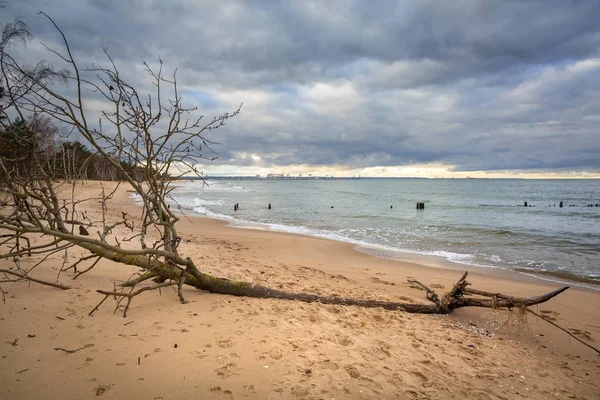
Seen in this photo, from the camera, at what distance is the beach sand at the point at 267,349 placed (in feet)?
8.80

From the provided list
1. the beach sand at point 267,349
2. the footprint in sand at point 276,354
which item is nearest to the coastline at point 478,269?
the beach sand at point 267,349

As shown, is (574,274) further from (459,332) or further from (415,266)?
(459,332)

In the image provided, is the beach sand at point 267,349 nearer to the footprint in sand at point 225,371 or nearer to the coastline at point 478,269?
the footprint in sand at point 225,371

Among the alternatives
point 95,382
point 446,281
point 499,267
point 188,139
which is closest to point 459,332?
point 446,281

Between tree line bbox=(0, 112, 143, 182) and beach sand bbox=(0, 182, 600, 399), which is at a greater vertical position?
tree line bbox=(0, 112, 143, 182)

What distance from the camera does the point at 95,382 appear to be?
258 centimetres

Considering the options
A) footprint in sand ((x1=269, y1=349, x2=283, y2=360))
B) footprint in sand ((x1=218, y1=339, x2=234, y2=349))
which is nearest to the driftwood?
footprint in sand ((x1=218, y1=339, x2=234, y2=349))

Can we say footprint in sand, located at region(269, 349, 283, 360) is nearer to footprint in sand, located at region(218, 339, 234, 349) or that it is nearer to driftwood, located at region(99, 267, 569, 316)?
footprint in sand, located at region(218, 339, 234, 349)

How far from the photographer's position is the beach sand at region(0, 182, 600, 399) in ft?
8.80

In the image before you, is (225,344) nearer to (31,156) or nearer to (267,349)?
(267,349)

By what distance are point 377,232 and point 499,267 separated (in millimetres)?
6873

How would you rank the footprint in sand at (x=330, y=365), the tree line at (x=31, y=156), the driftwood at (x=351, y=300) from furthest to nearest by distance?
the driftwood at (x=351, y=300), the tree line at (x=31, y=156), the footprint in sand at (x=330, y=365)

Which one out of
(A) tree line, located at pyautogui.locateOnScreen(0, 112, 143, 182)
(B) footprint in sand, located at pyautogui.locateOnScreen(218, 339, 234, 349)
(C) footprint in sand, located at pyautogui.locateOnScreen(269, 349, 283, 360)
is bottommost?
(C) footprint in sand, located at pyautogui.locateOnScreen(269, 349, 283, 360)

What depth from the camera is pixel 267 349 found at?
3320 millimetres
